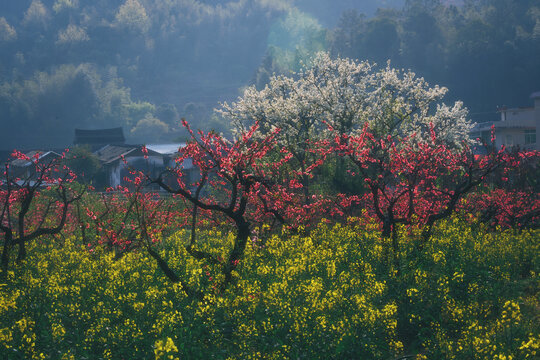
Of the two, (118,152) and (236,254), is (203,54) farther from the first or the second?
(236,254)

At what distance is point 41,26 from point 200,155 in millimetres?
191208

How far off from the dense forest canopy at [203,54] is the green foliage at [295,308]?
72.2 metres

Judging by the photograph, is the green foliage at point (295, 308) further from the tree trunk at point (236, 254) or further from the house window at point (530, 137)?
the house window at point (530, 137)

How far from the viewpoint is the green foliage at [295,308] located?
8992 millimetres

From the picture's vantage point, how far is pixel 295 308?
9555 mm

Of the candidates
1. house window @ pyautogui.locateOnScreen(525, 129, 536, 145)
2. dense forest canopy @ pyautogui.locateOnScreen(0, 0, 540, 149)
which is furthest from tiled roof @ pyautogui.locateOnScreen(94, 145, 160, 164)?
dense forest canopy @ pyautogui.locateOnScreen(0, 0, 540, 149)

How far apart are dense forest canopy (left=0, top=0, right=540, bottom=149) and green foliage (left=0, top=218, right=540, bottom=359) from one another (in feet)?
237

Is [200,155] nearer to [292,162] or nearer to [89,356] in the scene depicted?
[89,356]

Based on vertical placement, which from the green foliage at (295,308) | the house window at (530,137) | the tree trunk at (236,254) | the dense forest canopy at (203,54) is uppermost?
the dense forest canopy at (203,54)

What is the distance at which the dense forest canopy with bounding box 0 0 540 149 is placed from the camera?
81188mm

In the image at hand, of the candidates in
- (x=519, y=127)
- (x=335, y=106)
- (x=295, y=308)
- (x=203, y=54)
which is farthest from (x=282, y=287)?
(x=203, y=54)

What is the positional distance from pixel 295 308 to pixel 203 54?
195603 mm

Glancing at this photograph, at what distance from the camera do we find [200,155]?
12.8m

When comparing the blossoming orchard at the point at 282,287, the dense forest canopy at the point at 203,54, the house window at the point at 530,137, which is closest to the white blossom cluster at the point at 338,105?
the blossoming orchard at the point at 282,287
